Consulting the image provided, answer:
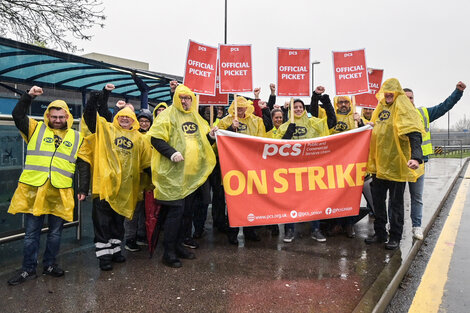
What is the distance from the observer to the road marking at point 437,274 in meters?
3.18

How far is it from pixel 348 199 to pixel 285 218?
0.88m

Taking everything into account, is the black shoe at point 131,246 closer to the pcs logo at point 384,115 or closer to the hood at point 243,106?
the hood at point 243,106

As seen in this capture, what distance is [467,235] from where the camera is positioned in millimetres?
5473

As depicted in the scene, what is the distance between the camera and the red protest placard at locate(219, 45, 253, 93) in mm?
4879

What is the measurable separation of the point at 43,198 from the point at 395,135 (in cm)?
385

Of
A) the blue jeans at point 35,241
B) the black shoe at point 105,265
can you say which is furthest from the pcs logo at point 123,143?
the black shoe at point 105,265

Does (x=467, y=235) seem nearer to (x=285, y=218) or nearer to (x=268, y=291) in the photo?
(x=285, y=218)

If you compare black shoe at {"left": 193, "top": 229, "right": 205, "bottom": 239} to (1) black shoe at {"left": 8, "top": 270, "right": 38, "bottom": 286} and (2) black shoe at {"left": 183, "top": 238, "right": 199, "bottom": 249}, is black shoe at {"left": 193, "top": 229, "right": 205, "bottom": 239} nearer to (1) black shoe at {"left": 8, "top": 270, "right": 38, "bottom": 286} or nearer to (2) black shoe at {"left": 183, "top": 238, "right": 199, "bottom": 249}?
(2) black shoe at {"left": 183, "top": 238, "right": 199, "bottom": 249}

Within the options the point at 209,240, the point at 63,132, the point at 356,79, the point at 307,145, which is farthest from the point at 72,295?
the point at 356,79

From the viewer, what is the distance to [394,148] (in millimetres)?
4363

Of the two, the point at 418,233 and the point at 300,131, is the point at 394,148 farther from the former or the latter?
the point at 418,233

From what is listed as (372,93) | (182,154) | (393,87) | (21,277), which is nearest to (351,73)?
(393,87)

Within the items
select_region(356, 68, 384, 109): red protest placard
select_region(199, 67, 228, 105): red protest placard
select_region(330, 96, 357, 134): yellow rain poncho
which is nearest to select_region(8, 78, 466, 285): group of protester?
select_region(330, 96, 357, 134): yellow rain poncho

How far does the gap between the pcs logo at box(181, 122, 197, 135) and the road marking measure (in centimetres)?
269
